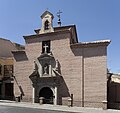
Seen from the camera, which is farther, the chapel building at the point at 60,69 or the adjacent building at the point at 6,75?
the adjacent building at the point at 6,75

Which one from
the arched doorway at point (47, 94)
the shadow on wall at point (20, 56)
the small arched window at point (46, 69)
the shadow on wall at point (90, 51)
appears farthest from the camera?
the shadow on wall at point (20, 56)

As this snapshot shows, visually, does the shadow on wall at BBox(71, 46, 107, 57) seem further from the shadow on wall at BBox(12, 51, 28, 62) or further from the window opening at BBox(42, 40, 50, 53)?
the shadow on wall at BBox(12, 51, 28, 62)

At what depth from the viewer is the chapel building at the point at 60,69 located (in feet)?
85.3

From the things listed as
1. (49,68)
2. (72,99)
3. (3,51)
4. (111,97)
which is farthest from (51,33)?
(3,51)

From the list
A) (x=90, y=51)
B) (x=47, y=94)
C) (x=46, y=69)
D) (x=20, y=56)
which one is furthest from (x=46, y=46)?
(x=47, y=94)

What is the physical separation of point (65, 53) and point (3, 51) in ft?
54.8

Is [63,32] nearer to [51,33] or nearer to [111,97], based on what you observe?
[51,33]

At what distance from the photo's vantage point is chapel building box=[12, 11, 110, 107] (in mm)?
26000

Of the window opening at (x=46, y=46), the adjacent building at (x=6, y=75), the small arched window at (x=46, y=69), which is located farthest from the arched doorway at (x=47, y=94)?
the adjacent building at (x=6, y=75)

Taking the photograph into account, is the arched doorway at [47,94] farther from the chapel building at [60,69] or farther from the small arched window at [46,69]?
the small arched window at [46,69]

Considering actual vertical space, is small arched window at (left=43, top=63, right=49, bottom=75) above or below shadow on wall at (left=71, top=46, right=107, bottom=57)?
below

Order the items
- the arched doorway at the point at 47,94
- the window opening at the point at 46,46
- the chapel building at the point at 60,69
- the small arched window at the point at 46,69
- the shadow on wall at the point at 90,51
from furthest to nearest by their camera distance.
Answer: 1. the window opening at the point at 46,46
2. the small arched window at the point at 46,69
3. the arched doorway at the point at 47,94
4. the shadow on wall at the point at 90,51
5. the chapel building at the point at 60,69

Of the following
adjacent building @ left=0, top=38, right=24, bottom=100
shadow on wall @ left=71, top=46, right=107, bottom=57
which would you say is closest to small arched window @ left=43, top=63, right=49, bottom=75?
shadow on wall @ left=71, top=46, right=107, bottom=57

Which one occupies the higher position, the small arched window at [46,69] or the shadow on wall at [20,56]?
the shadow on wall at [20,56]
